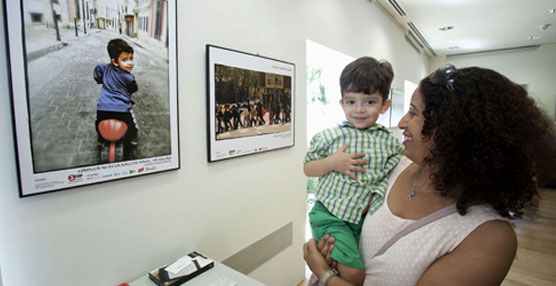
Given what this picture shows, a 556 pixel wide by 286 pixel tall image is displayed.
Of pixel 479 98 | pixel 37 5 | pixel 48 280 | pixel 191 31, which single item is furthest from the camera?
pixel 191 31

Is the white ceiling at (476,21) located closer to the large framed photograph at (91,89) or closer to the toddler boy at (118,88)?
the large framed photograph at (91,89)

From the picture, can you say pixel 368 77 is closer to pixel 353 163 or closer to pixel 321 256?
pixel 353 163

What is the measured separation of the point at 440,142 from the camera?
84cm

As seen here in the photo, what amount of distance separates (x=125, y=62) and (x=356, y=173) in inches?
43.7

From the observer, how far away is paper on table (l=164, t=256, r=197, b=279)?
1.29 meters

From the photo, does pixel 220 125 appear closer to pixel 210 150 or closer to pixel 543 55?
pixel 210 150

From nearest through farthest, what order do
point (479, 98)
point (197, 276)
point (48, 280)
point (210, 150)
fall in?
1. point (479, 98)
2. point (48, 280)
3. point (197, 276)
4. point (210, 150)

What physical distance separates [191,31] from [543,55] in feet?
29.2

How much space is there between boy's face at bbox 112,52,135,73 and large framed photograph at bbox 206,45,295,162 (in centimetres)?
43

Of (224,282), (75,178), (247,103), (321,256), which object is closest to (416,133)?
(321,256)

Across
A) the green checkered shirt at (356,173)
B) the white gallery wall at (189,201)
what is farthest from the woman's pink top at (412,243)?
the white gallery wall at (189,201)

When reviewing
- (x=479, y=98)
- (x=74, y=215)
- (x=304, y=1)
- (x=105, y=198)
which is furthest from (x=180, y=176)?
(x=304, y=1)

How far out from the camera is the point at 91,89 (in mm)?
1100

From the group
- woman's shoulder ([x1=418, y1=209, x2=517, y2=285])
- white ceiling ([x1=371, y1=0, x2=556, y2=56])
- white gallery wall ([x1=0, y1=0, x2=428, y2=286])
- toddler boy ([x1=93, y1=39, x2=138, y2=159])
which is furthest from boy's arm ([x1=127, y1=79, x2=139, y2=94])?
white ceiling ([x1=371, y1=0, x2=556, y2=56])
